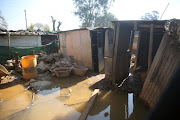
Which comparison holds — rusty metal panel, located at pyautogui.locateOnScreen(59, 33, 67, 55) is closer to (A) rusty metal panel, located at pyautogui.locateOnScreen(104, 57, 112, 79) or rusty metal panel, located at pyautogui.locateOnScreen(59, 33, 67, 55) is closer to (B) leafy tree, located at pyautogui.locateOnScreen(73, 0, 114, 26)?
(A) rusty metal panel, located at pyautogui.locateOnScreen(104, 57, 112, 79)

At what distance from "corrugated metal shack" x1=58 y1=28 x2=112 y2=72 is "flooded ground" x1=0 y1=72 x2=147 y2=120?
2.42 meters

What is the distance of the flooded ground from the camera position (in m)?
3.47

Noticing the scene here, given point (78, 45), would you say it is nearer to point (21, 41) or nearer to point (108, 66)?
point (108, 66)

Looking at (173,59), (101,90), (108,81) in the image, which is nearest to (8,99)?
(101,90)

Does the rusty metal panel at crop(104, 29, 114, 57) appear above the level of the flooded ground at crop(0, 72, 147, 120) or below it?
above

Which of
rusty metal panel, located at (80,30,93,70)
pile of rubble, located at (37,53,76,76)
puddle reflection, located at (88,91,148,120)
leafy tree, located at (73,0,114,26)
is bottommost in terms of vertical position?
puddle reflection, located at (88,91,148,120)

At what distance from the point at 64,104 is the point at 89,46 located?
14.2 feet

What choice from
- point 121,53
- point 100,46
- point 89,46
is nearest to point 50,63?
point 89,46

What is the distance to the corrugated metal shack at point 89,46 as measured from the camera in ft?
24.5

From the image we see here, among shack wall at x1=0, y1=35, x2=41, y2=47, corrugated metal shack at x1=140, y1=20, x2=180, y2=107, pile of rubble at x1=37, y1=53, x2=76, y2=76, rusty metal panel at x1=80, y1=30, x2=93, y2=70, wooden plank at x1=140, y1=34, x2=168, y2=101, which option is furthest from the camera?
shack wall at x1=0, y1=35, x2=41, y2=47

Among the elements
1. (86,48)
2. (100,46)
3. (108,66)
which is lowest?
(108,66)

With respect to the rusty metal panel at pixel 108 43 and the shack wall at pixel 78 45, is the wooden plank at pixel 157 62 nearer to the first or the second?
the rusty metal panel at pixel 108 43

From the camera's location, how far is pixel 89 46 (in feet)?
24.8

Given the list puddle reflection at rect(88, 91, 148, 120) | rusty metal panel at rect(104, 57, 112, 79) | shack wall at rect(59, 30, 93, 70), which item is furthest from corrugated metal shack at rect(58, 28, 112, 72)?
puddle reflection at rect(88, 91, 148, 120)
